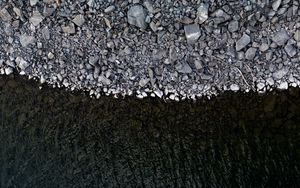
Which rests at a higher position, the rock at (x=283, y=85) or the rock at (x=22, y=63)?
the rock at (x=22, y=63)

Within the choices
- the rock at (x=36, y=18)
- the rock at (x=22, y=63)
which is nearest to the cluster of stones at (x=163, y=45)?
the rock at (x=36, y=18)

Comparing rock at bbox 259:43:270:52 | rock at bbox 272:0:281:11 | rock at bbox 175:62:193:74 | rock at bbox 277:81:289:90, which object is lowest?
rock at bbox 277:81:289:90

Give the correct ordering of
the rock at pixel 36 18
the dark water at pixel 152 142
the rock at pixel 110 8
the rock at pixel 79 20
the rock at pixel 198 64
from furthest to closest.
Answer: the rock at pixel 36 18, the rock at pixel 79 20, the rock at pixel 110 8, the rock at pixel 198 64, the dark water at pixel 152 142

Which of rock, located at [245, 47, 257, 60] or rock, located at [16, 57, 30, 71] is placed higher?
rock, located at [16, 57, 30, 71]

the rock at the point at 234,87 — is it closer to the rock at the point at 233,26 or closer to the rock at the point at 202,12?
the rock at the point at 233,26

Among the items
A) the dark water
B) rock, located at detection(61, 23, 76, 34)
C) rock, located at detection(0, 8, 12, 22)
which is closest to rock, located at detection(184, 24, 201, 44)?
the dark water

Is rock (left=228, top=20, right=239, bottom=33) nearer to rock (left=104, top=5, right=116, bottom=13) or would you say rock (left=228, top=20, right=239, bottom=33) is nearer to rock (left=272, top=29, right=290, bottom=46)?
rock (left=272, top=29, right=290, bottom=46)
